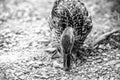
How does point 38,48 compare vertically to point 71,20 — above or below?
below

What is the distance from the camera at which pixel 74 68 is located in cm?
524

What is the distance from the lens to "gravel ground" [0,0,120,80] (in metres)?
5.06

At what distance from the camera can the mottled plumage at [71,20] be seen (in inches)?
199

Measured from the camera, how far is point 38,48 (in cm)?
598

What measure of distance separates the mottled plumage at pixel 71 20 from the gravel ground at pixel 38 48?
0.56 m

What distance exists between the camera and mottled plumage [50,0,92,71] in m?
5.06

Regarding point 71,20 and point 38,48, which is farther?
point 38,48

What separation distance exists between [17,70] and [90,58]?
5.20 feet

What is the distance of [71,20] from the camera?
5055 mm

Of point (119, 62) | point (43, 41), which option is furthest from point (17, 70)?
point (119, 62)

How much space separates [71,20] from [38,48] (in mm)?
1316

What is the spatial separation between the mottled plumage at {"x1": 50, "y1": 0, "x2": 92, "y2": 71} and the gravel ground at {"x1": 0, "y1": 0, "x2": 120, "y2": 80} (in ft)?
1.83

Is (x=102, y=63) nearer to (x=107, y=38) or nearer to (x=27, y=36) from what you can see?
(x=107, y=38)

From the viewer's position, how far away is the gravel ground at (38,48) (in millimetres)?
5062
